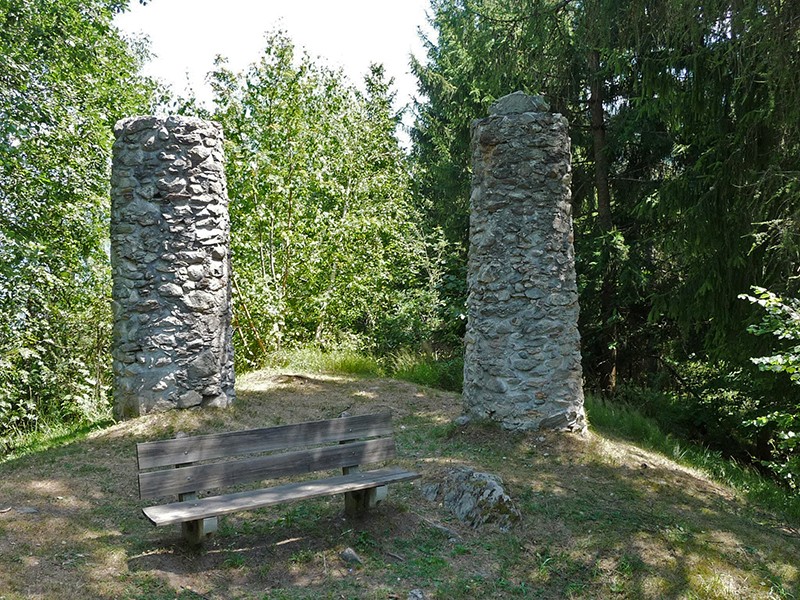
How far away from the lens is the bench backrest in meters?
4.54

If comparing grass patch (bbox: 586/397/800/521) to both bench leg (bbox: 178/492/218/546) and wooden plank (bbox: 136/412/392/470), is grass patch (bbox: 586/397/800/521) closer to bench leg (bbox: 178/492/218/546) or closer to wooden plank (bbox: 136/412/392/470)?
wooden plank (bbox: 136/412/392/470)

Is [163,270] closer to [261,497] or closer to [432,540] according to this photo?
[261,497]

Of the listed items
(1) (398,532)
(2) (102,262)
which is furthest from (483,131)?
(2) (102,262)

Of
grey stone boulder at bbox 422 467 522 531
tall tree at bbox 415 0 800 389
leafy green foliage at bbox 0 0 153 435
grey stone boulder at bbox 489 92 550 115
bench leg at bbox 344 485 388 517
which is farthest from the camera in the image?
leafy green foliage at bbox 0 0 153 435

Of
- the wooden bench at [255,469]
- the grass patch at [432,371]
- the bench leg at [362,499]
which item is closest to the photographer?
the wooden bench at [255,469]

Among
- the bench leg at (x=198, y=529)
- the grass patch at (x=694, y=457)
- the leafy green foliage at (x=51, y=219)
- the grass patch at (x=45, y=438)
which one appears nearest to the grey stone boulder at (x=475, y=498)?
the bench leg at (x=198, y=529)

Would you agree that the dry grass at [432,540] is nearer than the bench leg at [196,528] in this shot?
Yes

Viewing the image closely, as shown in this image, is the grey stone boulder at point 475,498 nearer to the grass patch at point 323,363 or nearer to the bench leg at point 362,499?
the bench leg at point 362,499

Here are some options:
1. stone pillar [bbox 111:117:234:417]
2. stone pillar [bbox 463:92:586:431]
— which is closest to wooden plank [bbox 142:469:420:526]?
stone pillar [bbox 463:92:586:431]

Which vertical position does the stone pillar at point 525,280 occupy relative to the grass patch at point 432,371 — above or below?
above

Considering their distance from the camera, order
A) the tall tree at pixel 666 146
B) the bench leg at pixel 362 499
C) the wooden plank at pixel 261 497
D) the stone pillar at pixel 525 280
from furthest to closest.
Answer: the stone pillar at pixel 525 280
the tall tree at pixel 666 146
the bench leg at pixel 362 499
the wooden plank at pixel 261 497

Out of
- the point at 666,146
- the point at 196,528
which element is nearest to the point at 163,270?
the point at 196,528

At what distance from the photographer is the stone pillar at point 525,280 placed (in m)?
7.35

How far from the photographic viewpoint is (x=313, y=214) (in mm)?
13156
